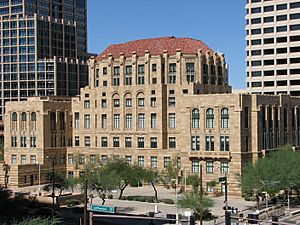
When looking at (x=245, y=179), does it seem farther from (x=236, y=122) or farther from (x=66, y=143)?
(x=66, y=143)

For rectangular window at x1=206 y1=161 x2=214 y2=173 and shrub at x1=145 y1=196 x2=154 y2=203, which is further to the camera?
rectangular window at x1=206 y1=161 x2=214 y2=173

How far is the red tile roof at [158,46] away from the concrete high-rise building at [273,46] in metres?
27.2

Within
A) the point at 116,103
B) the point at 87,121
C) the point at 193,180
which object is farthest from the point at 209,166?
the point at 87,121

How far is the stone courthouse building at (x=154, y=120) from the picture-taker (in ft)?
320

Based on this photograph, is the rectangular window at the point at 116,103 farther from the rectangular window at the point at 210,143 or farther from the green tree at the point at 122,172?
the rectangular window at the point at 210,143

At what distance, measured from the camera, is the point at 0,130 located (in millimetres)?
176375

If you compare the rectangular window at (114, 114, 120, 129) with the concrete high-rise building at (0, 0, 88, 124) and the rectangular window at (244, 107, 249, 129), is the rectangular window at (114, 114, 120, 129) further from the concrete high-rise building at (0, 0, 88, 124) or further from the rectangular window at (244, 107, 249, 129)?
the concrete high-rise building at (0, 0, 88, 124)

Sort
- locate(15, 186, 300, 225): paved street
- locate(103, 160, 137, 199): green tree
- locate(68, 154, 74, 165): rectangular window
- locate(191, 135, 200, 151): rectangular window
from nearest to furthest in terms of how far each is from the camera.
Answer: locate(15, 186, 300, 225): paved street
locate(103, 160, 137, 199): green tree
locate(191, 135, 200, 151): rectangular window
locate(68, 154, 74, 165): rectangular window

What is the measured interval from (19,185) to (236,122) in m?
43.2

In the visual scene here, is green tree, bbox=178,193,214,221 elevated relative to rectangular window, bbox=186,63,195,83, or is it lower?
lower

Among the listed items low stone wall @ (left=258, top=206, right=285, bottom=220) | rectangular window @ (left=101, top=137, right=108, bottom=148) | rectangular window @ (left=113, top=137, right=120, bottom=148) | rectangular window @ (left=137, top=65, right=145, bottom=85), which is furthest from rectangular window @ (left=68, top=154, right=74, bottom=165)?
low stone wall @ (left=258, top=206, right=285, bottom=220)

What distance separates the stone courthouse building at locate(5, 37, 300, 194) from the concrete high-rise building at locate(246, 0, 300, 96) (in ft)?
73.0

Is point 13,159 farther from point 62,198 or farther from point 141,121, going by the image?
point 62,198

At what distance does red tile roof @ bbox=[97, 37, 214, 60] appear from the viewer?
117 m
